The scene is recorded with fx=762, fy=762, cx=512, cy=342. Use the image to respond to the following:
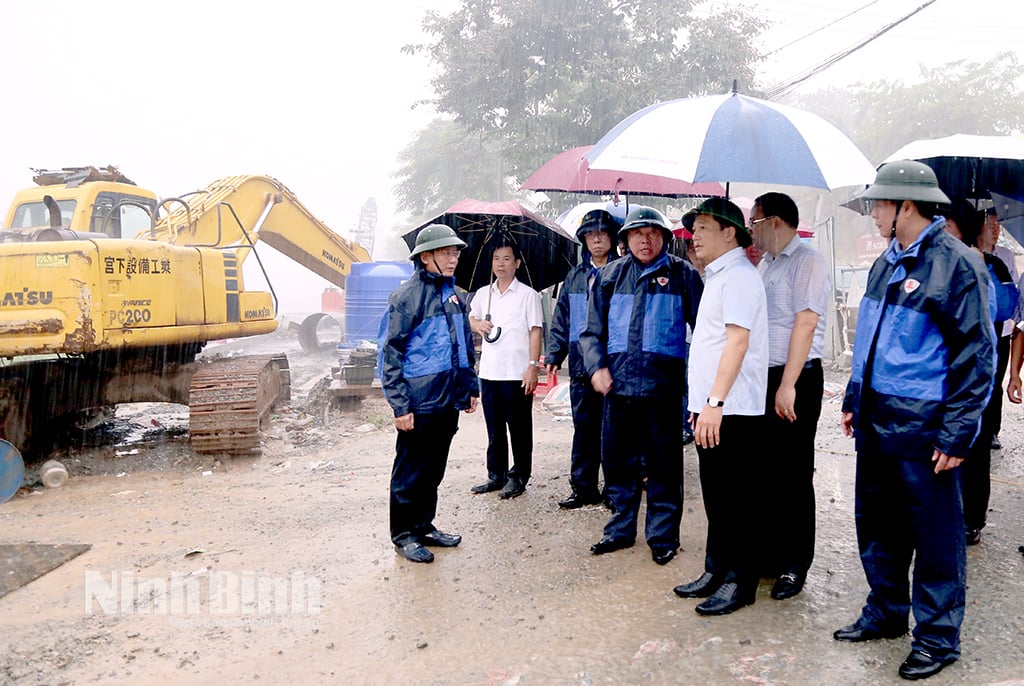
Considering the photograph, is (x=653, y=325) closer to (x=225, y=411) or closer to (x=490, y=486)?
(x=490, y=486)

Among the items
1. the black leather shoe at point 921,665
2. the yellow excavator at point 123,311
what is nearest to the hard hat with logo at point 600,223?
the black leather shoe at point 921,665

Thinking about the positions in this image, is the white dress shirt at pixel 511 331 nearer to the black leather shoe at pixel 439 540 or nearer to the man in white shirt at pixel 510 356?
the man in white shirt at pixel 510 356

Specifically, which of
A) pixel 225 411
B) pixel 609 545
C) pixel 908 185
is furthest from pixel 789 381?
pixel 225 411

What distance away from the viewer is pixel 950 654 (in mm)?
2717

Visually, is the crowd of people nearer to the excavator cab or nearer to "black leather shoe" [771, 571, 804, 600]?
"black leather shoe" [771, 571, 804, 600]

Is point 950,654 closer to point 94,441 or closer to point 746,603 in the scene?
point 746,603

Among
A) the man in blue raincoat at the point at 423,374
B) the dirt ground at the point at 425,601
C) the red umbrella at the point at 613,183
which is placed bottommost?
the dirt ground at the point at 425,601

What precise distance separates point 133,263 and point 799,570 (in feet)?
18.4

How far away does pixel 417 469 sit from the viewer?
418cm

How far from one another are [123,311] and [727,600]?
532 centimetres

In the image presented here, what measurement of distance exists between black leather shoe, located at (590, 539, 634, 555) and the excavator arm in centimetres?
557

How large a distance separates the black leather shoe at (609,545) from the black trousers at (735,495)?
0.73 m

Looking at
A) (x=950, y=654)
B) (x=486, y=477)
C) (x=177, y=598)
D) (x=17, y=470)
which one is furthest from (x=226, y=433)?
(x=950, y=654)

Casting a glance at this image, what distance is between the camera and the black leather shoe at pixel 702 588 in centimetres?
343
